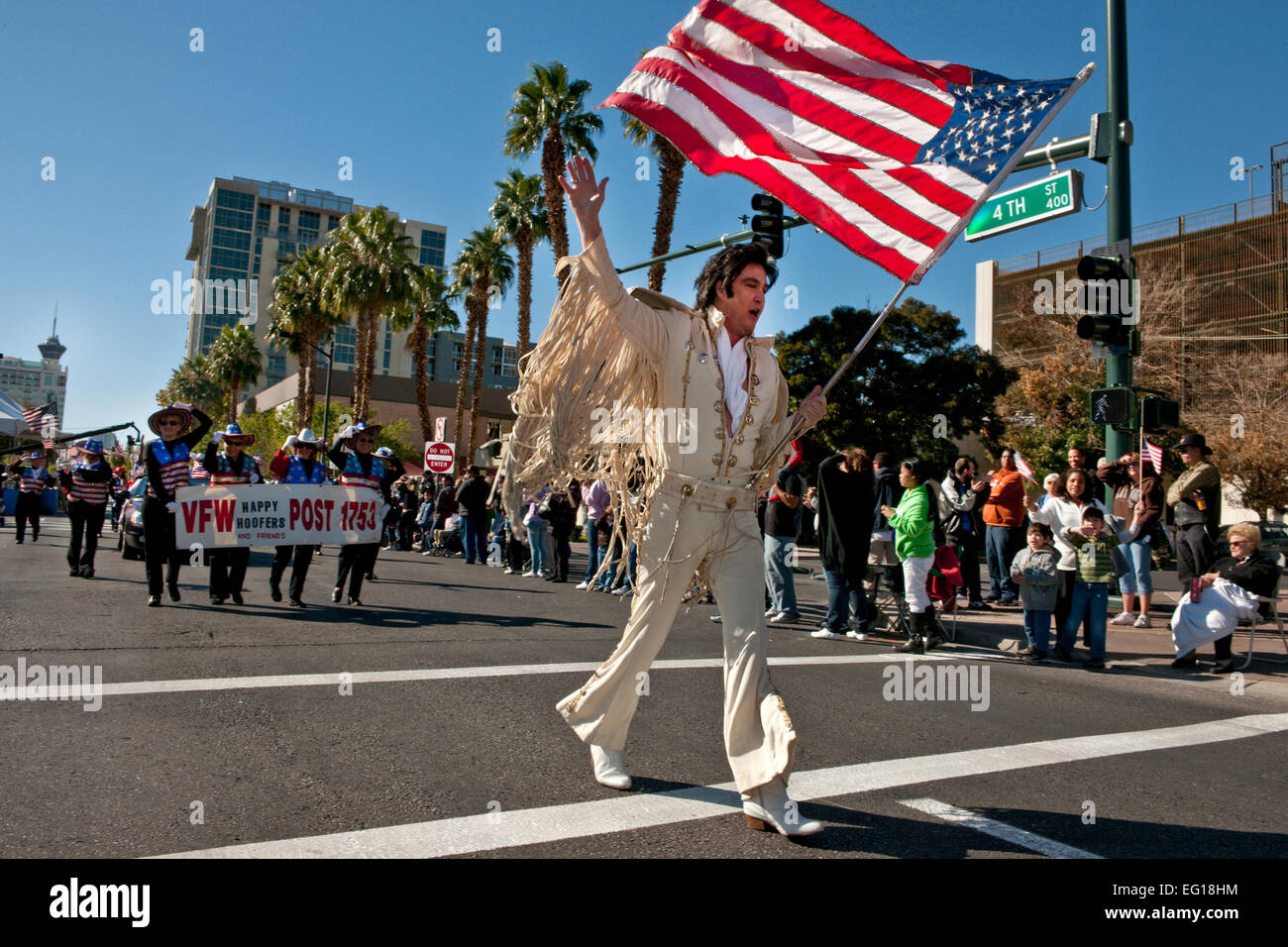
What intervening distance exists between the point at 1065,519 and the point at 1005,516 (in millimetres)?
3480

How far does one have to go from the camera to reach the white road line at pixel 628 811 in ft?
10.3

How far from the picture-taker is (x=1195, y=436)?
31.2 ft

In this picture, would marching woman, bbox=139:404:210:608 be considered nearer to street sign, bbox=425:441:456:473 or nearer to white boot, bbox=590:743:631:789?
white boot, bbox=590:743:631:789

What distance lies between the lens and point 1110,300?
10195mm

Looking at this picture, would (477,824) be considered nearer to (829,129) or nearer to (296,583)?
(829,129)

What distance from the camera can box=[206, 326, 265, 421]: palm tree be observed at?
64.1 metres

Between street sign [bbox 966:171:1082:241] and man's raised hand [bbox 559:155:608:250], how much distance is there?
23.0 feet

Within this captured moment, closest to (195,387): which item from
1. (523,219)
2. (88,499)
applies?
(523,219)

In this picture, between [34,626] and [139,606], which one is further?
[139,606]

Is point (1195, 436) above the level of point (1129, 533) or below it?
above
